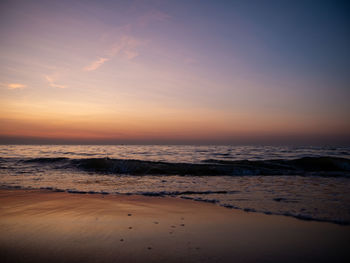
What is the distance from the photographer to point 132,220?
4.57 metres

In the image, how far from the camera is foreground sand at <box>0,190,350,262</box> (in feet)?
10.0

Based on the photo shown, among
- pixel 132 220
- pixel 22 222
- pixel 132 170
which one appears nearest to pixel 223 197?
pixel 132 220

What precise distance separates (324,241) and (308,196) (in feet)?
12.8

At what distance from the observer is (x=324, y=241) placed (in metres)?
3.61

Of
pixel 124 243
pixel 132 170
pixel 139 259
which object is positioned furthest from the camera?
pixel 132 170

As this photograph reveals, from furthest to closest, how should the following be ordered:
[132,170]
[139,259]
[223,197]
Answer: [132,170] < [223,197] < [139,259]

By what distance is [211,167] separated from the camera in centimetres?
1560

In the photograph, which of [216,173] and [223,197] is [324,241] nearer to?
[223,197]

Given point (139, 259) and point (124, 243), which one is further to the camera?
point (124, 243)

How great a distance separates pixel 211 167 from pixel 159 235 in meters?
12.2

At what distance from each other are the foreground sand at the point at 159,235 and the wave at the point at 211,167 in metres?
9.10

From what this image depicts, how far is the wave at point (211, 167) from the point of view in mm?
14344

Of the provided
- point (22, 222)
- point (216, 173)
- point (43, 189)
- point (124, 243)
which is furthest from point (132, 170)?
point (124, 243)

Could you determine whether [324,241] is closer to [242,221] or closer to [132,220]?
[242,221]
